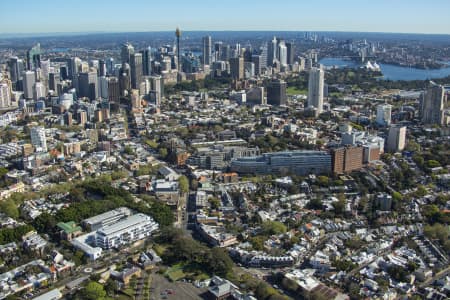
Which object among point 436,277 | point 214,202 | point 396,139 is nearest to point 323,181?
point 214,202

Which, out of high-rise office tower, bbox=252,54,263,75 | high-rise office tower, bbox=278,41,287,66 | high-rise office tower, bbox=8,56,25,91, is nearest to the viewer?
high-rise office tower, bbox=8,56,25,91

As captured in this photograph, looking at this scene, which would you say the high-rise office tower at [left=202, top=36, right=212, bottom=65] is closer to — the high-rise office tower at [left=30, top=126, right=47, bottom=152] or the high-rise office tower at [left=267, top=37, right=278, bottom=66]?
the high-rise office tower at [left=267, top=37, right=278, bottom=66]

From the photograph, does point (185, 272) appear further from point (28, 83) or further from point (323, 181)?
point (28, 83)

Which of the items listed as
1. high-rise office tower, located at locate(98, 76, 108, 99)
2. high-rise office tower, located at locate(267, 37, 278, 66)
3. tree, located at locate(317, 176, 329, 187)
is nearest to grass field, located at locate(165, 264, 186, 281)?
tree, located at locate(317, 176, 329, 187)

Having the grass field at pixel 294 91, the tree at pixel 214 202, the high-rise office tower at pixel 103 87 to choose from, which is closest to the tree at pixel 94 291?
the tree at pixel 214 202

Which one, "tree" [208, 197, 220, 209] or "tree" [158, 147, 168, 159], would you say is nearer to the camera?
"tree" [208, 197, 220, 209]

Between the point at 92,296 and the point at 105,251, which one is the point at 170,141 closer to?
the point at 105,251

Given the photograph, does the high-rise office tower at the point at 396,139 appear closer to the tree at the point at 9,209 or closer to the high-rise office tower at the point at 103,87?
the tree at the point at 9,209

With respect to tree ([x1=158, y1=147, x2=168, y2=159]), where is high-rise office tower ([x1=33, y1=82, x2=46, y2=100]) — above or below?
above
